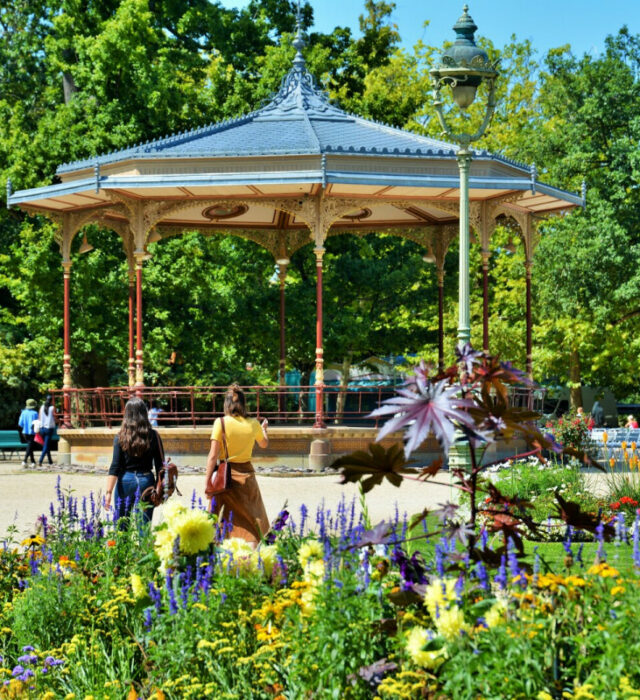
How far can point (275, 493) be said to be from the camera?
15.4 meters

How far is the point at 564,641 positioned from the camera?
392 centimetres

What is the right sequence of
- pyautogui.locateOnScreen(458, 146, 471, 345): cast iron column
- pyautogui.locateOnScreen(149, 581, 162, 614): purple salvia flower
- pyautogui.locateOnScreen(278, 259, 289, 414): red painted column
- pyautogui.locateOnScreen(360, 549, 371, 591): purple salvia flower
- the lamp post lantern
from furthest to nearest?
pyautogui.locateOnScreen(278, 259, 289, 414): red painted column, pyautogui.locateOnScreen(458, 146, 471, 345): cast iron column, the lamp post lantern, pyautogui.locateOnScreen(149, 581, 162, 614): purple salvia flower, pyautogui.locateOnScreen(360, 549, 371, 591): purple salvia flower

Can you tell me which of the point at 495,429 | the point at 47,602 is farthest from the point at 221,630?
the point at 495,429

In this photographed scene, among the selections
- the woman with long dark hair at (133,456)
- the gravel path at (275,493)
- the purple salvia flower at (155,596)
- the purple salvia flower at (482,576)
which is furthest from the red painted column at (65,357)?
the purple salvia flower at (482,576)

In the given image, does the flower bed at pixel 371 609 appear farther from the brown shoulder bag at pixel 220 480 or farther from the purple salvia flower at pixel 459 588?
the brown shoulder bag at pixel 220 480

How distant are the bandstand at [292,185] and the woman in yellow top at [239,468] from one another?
1025cm

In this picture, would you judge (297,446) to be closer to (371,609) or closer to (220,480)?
(220,480)

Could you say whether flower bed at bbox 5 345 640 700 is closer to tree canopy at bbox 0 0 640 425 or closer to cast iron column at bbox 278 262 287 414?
cast iron column at bbox 278 262 287 414

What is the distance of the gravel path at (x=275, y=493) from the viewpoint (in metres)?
13.1

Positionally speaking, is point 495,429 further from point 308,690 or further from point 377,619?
point 308,690

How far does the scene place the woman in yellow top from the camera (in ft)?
28.7

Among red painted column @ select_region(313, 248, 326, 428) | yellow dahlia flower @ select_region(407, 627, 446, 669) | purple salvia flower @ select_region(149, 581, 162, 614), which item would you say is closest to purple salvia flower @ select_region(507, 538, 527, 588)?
yellow dahlia flower @ select_region(407, 627, 446, 669)

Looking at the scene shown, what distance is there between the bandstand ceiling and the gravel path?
512 cm

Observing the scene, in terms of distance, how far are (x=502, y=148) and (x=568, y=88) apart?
611 centimetres
